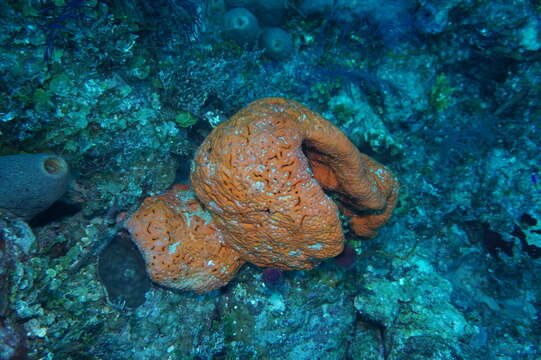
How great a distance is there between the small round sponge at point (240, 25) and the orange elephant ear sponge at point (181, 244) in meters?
2.61

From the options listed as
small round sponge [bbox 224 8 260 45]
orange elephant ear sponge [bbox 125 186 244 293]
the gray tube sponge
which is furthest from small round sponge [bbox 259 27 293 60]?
the gray tube sponge

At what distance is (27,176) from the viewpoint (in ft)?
7.28

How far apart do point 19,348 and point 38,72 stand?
2.43 meters

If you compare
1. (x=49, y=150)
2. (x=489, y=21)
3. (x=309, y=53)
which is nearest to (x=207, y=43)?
(x=309, y=53)

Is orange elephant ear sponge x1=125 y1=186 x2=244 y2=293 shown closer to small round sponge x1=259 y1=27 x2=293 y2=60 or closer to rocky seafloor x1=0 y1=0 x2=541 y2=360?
rocky seafloor x1=0 y1=0 x2=541 y2=360

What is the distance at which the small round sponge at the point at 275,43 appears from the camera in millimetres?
4379

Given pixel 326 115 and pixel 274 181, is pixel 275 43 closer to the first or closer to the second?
pixel 326 115

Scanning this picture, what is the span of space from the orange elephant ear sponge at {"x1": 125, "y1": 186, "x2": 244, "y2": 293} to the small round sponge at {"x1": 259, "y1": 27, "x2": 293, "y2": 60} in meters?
2.77

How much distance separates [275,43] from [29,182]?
3.76m

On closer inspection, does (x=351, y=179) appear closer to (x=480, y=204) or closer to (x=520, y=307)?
(x=480, y=204)

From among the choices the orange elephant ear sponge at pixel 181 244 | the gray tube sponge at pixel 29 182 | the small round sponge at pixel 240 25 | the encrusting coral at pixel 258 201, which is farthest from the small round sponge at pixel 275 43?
the gray tube sponge at pixel 29 182

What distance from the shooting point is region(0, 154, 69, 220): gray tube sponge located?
2180 mm

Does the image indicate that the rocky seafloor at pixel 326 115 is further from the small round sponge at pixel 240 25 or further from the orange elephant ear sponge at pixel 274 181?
the orange elephant ear sponge at pixel 274 181

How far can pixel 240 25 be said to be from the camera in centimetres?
410
